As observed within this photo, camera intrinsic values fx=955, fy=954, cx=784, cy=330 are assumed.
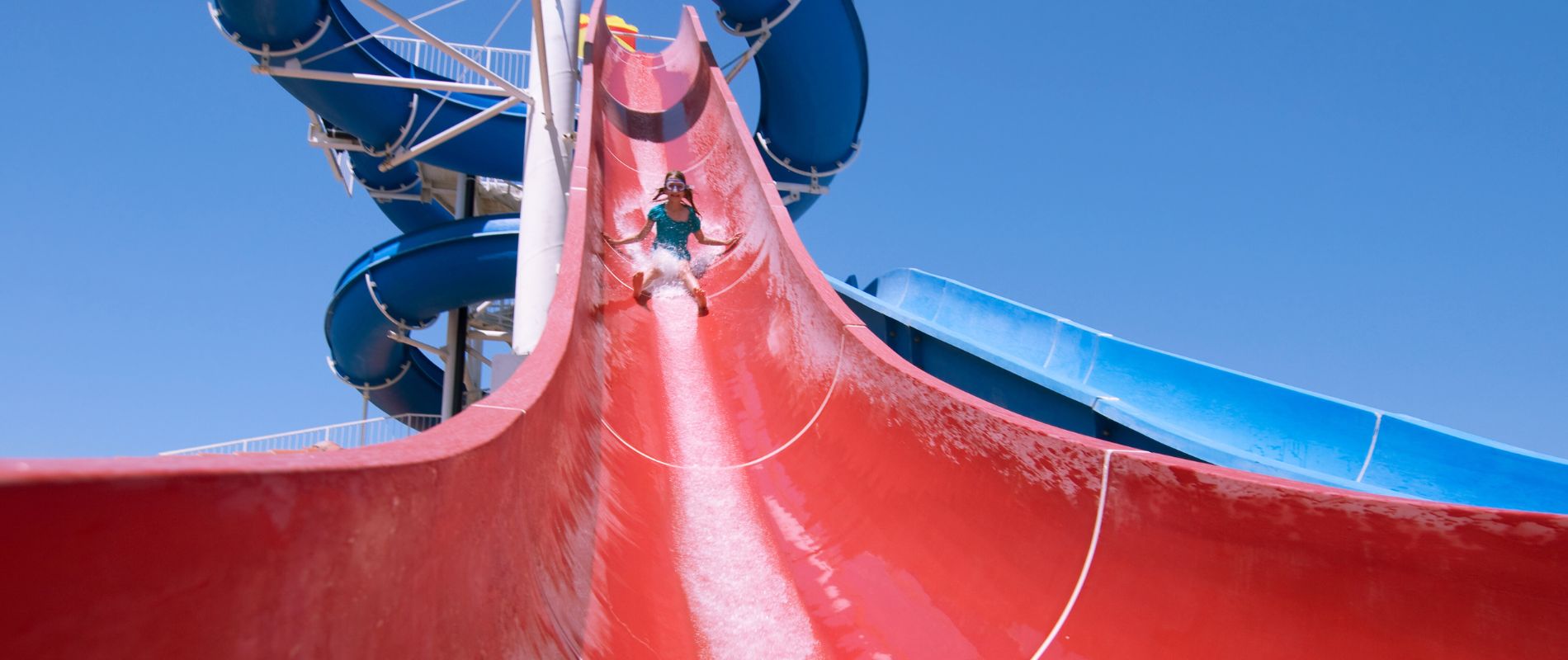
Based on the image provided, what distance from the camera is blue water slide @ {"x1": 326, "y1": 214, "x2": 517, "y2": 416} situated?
843 cm

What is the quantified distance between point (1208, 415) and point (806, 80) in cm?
452

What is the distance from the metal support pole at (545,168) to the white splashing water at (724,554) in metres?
2.18

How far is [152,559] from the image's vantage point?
3.35ft

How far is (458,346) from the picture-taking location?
10.5 metres

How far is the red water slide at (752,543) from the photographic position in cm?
106

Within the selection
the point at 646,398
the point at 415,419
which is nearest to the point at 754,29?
the point at 646,398

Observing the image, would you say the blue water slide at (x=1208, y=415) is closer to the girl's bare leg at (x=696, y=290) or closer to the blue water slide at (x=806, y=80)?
the blue water slide at (x=806, y=80)

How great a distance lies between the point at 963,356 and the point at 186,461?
5862 mm

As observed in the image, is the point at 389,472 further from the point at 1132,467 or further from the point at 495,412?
the point at 1132,467

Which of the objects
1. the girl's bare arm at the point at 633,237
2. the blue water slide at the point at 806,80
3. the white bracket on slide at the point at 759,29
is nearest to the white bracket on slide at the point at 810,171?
the blue water slide at the point at 806,80

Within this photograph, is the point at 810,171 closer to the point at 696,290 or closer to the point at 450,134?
the point at 450,134

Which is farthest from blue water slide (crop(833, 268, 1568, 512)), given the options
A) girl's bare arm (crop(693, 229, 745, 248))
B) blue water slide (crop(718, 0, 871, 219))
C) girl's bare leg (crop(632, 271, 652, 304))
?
girl's bare leg (crop(632, 271, 652, 304))

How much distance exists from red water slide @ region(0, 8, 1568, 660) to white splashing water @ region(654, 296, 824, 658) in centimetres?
Result: 1

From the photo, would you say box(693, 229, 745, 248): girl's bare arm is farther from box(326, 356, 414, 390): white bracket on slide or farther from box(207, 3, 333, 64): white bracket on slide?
box(326, 356, 414, 390): white bracket on slide
